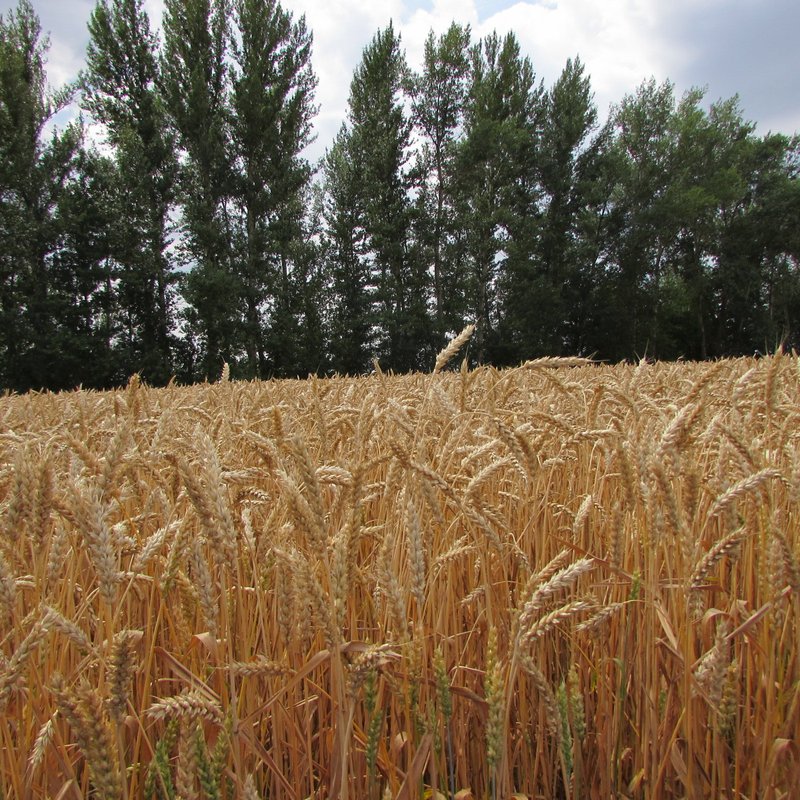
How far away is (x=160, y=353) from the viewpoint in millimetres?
22359

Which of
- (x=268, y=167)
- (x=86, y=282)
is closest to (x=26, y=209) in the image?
(x=86, y=282)

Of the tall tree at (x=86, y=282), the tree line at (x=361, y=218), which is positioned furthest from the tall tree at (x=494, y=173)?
the tall tree at (x=86, y=282)

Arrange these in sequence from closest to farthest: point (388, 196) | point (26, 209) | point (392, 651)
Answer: point (392, 651), point (26, 209), point (388, 196)

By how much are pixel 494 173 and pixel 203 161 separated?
13081 mm

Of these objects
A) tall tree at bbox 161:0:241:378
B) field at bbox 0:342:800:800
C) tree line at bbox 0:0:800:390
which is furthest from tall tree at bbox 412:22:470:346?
field at bbox 0:342:800:800

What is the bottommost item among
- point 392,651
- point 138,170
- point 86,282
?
point 392,651

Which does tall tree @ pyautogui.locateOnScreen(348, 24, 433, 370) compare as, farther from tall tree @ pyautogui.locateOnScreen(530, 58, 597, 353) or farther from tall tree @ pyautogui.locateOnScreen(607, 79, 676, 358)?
tall tree @ pyautogui.locateOnScreen(607, 79, 676, 358)

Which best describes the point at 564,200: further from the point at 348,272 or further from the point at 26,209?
the point at 26,209

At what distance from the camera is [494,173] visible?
27.8 meters

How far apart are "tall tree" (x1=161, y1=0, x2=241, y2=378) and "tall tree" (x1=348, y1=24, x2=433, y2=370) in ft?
20.3

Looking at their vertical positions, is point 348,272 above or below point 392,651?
above

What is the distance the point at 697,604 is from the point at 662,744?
0.23 m

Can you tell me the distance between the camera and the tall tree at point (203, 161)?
22719mm

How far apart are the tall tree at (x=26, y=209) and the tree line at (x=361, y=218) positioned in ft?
0.25
